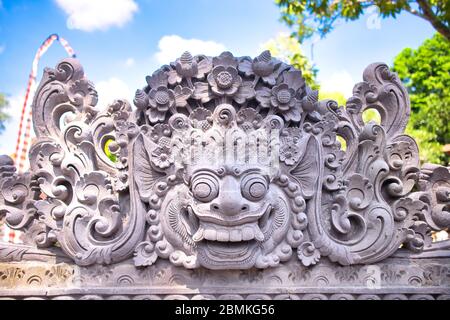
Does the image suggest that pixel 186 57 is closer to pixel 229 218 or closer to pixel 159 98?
pixel 159 98

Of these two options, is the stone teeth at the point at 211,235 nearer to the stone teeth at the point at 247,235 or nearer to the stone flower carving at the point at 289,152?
the stone teeth at the point at 247,235

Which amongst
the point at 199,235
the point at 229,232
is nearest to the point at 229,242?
the point at 229,232

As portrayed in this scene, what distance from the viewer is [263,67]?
2840mm

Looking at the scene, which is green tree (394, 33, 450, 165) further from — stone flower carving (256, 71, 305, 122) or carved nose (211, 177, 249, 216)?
carved nose (211, 177, 249, 216)

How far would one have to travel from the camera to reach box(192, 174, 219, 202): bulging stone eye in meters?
2.59

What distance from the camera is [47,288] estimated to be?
2.74 meters

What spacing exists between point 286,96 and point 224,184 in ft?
2.79

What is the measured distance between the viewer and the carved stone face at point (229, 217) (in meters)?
2.55

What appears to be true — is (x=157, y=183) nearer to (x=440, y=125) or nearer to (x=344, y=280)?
(x=344, y=280)

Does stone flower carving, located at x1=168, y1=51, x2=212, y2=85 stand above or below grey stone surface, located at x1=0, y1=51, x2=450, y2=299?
above

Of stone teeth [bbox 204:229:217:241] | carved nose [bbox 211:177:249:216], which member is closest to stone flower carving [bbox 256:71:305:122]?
carved nose [bbox 211:177:249:216]

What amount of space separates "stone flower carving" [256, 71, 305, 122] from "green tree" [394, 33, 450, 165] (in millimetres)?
10663

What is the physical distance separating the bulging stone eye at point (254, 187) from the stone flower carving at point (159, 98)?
0.81 meters

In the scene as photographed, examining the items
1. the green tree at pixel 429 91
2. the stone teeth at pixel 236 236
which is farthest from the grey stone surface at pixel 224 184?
the green tree at pixel 429 91
